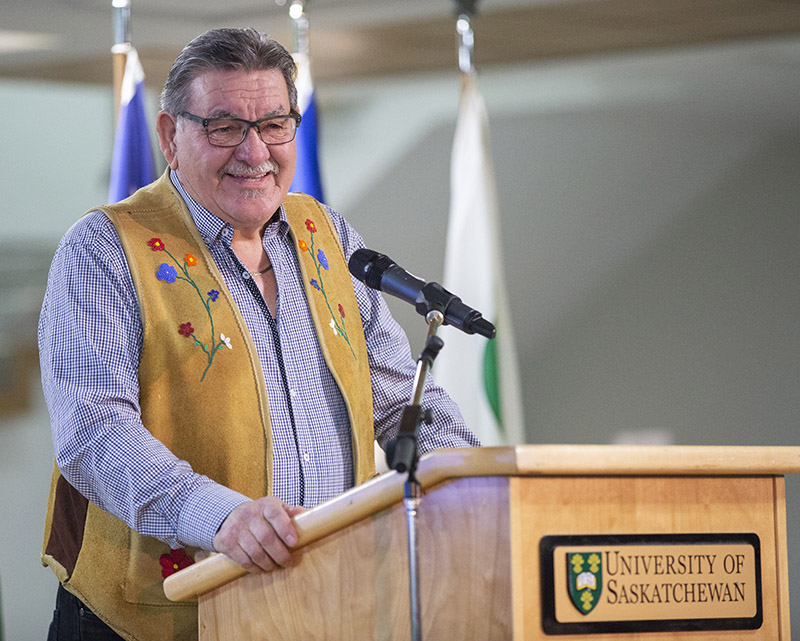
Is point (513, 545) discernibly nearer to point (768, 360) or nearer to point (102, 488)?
point (102, 488)

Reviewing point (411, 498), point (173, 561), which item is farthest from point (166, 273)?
point (411, 498)

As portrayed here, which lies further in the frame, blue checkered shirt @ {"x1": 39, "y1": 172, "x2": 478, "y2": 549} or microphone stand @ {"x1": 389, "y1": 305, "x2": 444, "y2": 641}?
blue checkered shirt @ {"x1": 39, "y1": 172, "x2": 478, "y2": 549}

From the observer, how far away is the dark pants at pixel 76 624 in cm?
181

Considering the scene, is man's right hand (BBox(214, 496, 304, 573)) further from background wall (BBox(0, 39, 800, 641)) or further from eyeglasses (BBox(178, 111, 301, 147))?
background wall (BBox(0, 39, 800, 641))

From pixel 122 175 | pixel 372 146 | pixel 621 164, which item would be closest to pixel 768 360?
pixel 621 164

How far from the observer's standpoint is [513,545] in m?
1.19

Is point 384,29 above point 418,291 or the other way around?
above

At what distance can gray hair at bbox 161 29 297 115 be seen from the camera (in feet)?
6.37

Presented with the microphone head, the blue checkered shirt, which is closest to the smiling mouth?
the blue checkered shirt

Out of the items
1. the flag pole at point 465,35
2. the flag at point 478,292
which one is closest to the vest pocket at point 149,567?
the flag at point 478,292

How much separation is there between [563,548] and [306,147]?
116 inches

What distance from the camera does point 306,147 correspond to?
397 cm

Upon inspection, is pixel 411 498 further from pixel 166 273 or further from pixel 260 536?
pixel 166 273

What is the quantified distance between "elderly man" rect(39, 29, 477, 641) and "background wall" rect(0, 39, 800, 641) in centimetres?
269
